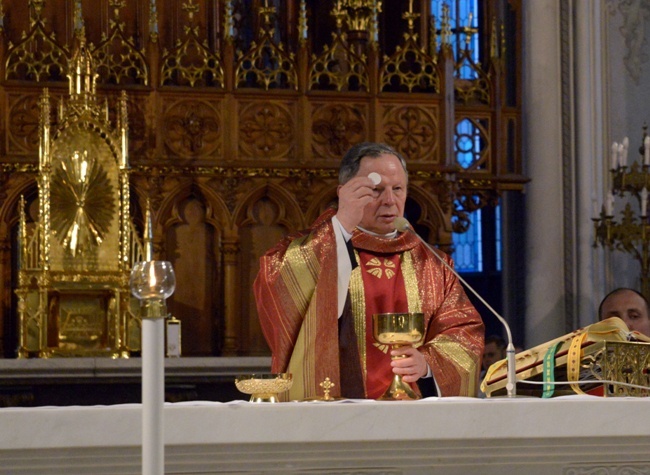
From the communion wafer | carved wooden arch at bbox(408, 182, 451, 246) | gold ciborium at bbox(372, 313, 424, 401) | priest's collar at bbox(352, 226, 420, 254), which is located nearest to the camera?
gold ciborium at bbox(372, 313, 424, 401)

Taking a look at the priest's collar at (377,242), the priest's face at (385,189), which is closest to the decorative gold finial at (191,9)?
the priest's collar at (377,242)

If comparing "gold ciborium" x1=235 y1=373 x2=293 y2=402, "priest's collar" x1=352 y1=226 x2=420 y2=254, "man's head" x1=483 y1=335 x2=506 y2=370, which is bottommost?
"man's head" x1=483 y1=335 x2=506 y2=370

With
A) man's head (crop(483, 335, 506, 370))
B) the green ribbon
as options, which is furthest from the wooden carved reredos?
the green ribbon

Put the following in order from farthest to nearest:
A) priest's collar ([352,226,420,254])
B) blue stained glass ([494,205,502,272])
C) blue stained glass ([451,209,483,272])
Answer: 1. blue stained glass ([451,209,483,272])
2. blue stained glass ([494,205,502,272])
3. priest's collar ([352,226,420,254])

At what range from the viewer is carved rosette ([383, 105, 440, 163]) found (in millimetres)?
8641

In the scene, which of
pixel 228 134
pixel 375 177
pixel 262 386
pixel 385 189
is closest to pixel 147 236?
pixel 228 134

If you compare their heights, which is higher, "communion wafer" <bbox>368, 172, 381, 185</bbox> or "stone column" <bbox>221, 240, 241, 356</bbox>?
"communion wafer" <bbox>368, 172, 381, 185</bbox>

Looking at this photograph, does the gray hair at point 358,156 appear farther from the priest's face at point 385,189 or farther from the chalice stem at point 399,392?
the chalice stem at point 399,392

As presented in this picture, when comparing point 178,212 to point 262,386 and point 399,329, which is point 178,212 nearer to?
point 399,329

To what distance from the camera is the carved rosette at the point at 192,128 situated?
332 inches

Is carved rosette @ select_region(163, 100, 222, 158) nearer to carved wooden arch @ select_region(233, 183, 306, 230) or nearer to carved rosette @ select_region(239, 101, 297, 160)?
carved rosette @ select_region(239, 101, 297, 160)

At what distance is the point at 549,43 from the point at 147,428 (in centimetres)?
789

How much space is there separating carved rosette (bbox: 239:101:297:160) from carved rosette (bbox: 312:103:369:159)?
171mm

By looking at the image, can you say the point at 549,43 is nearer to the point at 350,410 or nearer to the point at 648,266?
the point at 648,266
